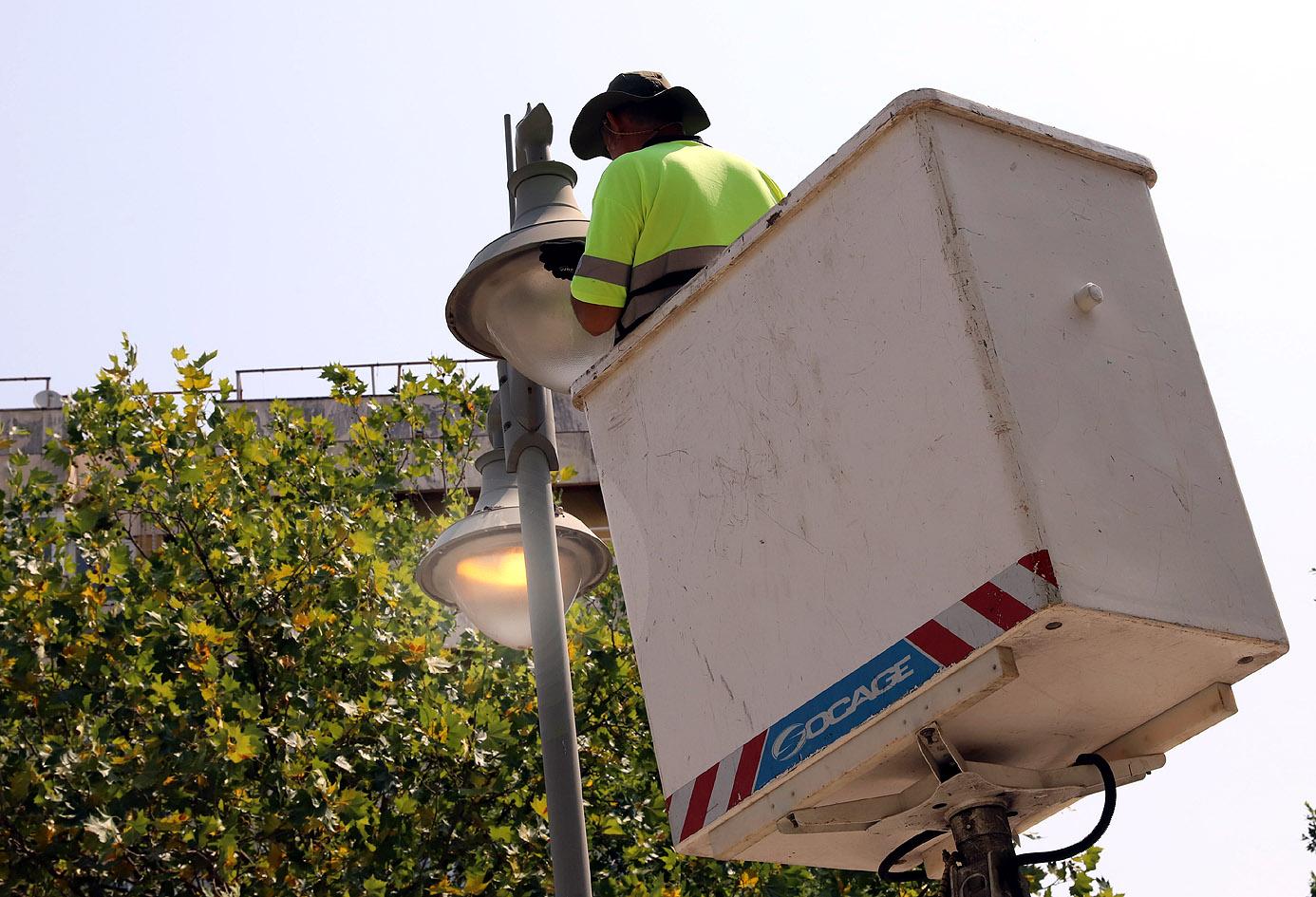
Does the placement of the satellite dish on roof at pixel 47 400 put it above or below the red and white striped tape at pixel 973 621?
above

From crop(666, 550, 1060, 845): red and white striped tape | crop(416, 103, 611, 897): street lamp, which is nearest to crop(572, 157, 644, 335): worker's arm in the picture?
crop(416, 103, 611, 897): street lamp

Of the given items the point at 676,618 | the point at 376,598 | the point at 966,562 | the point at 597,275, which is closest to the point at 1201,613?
the point at 966,562

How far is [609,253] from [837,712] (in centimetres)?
141

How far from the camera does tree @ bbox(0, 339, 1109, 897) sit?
710 cm

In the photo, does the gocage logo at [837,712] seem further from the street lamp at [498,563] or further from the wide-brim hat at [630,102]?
the street lamp at [498,563]

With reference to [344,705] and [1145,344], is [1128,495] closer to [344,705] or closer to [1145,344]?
[1145,344]

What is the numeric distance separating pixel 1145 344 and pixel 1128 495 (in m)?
0.40

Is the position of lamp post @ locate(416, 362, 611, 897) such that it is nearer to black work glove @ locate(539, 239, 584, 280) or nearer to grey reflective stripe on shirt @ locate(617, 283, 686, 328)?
black work glove @ locate(539, 239, 584, 280)

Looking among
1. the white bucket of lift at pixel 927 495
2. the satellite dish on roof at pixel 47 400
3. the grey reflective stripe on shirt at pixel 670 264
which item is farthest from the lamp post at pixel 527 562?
the satellite dish on roof at pixel 47 400

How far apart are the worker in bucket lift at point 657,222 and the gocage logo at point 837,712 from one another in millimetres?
1170

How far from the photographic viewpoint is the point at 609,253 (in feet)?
12.3

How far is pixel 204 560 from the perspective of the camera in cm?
819

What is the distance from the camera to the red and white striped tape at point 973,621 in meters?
2.48

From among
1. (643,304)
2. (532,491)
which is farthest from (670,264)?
(532,491)
